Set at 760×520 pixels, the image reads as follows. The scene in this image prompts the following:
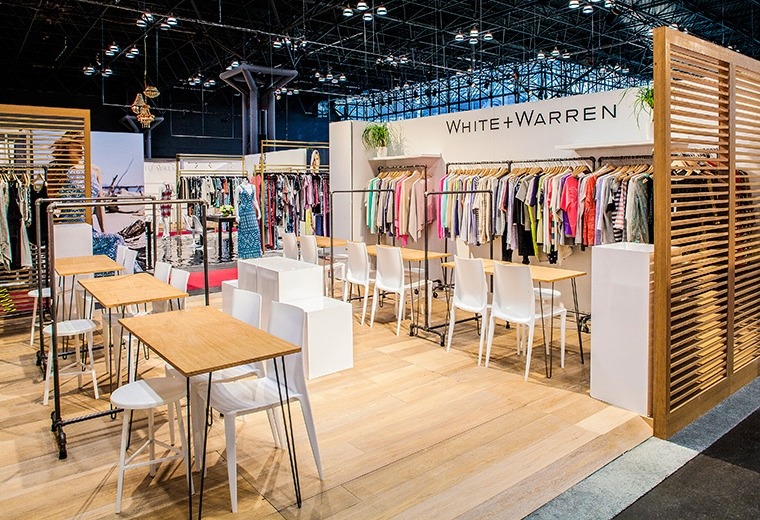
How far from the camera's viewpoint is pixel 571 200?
6320mm

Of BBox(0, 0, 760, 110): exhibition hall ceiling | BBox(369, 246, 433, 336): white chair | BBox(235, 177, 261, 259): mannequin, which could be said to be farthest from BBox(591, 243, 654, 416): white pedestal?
BBox(0, 0, 760, 110): exhibition hall ceiling

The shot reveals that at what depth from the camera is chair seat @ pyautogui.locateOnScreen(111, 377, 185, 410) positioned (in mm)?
2844

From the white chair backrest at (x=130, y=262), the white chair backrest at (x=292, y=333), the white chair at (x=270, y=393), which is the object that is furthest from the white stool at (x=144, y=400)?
the white chair backrest at (x=130, y=262)

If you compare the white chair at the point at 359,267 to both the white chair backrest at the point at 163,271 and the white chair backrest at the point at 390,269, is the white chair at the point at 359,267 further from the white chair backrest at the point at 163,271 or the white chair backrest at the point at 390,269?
the white chair backrest at the point at 163,271

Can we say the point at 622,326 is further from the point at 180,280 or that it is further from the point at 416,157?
the point at 416,157

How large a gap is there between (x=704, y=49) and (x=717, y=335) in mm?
1880

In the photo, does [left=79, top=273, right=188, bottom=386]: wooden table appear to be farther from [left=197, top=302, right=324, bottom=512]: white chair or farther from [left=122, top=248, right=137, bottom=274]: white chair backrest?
[left=122, top=248, right=137, bottom=274]: white chair backrest

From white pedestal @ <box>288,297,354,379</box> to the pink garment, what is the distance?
2.74m

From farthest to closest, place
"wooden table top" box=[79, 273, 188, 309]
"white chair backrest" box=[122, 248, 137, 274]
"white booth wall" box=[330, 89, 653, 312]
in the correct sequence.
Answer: "white booth wall" box=[330, 89, 653, 312] → "white chair backrest" box=[122, 248, 137, 274] → "wooden table top" box=[79, 273, 188, 309]

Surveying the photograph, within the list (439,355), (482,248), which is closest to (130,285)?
(439,355)

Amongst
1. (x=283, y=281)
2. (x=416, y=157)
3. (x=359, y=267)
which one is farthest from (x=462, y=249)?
(x=283, y=281)

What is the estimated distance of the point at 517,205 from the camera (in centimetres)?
695

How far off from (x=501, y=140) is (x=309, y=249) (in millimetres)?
2848

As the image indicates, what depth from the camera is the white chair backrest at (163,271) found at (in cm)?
500
